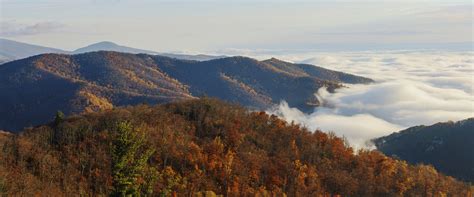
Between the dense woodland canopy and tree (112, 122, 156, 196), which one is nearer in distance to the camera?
tree (112, 122, 156, 196)

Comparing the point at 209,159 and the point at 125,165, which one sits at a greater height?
the point at 125,165

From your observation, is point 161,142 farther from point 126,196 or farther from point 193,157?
point 126,196

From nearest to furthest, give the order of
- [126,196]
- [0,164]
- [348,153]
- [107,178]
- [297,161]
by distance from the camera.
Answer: [126,196] < [0,164] < [107,178] < [297,161] < [348,153]

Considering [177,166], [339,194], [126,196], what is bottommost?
[339,194]

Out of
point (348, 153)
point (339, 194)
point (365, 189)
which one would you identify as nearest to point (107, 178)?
point (339, 194)

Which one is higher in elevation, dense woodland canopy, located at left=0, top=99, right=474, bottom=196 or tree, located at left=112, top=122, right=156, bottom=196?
tree, located at left=112, top=122, right=156, bottom=196

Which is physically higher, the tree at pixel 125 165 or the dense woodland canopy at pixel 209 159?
the tree at pixel 125 165

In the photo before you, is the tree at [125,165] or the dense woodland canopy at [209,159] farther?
the dense woodland canopy at [209,159]

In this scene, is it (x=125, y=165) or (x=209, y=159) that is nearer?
(x=125, y=165)
